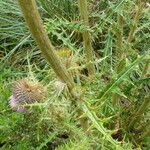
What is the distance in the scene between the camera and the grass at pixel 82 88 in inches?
55.4

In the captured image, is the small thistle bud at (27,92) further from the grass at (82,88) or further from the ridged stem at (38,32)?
the ridged stem at (38,32)

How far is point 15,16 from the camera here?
341 centimetres

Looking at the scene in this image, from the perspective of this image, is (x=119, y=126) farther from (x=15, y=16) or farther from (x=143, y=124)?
(x=15, y=16)

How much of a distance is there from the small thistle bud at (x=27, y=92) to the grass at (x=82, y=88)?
4 centimetres

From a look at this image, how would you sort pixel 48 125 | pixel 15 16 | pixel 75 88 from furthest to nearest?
pixel 15 16 → pixel 48 125 → pixel 75 88

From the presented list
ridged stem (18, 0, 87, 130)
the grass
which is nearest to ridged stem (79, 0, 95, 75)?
the grass

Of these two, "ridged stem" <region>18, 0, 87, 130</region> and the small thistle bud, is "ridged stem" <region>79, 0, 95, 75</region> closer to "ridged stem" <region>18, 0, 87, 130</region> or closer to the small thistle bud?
the small thistle bud

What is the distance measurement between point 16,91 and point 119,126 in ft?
2.51

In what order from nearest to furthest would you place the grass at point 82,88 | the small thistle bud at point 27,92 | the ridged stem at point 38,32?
the ridged stem at point 38,32 → the grass at point 82,88 → the small thistle bud at point 27,92

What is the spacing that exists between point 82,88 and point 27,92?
32 centimetres

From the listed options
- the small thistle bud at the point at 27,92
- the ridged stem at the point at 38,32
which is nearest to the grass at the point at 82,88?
the small thistle bud at the point at 27,92

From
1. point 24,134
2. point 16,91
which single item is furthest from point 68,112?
point 24,134

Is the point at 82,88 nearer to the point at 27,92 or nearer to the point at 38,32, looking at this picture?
the point at 27,92

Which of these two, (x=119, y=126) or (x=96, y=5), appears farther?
(x=96, y=5)
